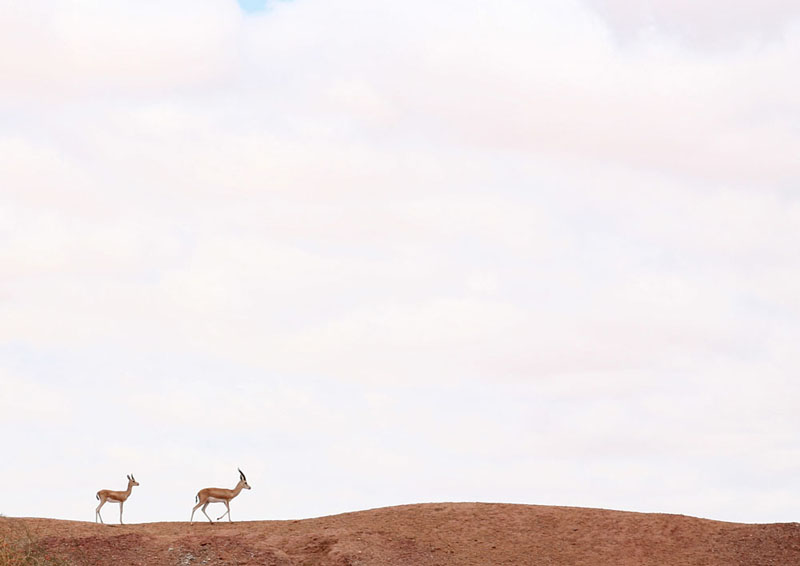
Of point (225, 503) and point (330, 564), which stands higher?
point (225, 503)

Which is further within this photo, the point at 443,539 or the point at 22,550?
the point at 443,539

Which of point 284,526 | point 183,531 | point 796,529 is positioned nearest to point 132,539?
point 183,531

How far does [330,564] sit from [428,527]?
3770 millimetres

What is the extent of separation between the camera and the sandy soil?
3128 centimetres

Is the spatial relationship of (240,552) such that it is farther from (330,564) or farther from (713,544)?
(713,544)

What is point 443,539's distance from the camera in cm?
3247

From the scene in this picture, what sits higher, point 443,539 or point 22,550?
point 22,550

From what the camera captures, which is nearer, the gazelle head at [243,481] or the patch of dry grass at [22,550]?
the patch of dry grass at [22,550]

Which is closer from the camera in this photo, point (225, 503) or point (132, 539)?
point (132, 539)

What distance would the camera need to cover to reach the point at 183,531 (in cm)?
3406

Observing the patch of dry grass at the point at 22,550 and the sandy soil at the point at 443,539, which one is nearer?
the patch of dry grass at the point at 22,550

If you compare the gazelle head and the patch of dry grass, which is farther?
the gazelle head

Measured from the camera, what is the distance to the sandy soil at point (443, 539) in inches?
1232

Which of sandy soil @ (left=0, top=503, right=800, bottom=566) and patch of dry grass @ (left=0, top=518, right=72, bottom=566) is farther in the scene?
sandy soil @ (left=0, top=503, right=800, bottom=566)
